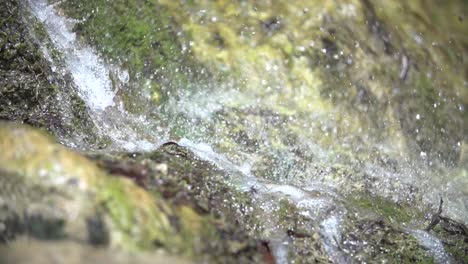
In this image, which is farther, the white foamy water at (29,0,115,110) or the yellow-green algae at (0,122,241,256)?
the white foamy water at (29,0,115,110)

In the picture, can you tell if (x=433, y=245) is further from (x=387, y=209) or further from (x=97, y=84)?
(x=97, y=84)

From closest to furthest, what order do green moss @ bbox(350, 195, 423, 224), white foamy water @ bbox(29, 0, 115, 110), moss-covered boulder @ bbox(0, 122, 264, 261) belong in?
moss-covered boulder @ bbox(0, 122, 264, 261) → green moss @ bbox(350, 195, 423, 224) → white foamy water @ bbox(29, 0, 115, 110)

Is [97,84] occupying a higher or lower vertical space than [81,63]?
lower

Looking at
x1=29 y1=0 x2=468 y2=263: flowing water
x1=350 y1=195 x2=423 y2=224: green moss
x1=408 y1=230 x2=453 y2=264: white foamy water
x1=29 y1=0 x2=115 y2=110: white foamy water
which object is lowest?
x1=408 y1=230 x2=453 y2=264: white foamy water

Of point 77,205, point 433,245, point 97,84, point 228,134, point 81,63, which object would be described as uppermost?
point 77,205

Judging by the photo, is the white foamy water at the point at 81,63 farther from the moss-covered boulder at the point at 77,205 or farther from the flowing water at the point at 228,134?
the moss-covered boulder at the point at 77,205

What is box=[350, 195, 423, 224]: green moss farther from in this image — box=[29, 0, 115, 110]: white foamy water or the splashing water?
box=[29, 0, 115, 110]: white foamy water

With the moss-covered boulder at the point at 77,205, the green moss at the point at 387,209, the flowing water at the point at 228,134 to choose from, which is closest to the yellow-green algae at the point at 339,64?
the flowing water at the point at 228,134

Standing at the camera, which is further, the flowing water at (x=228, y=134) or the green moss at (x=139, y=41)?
the green moss at (x=139, y=41)

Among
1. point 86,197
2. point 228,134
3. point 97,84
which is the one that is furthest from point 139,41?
point 86,197

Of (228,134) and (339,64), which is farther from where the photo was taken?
(339,64)

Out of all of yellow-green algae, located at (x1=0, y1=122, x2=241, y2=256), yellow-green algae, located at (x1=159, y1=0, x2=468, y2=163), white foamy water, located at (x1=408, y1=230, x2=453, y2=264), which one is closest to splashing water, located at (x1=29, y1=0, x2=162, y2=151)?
yellow-green algae, located at (x1=159, y1=0, x2=468, y2=163)

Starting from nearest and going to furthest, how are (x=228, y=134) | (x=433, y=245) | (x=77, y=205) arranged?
(x=77, y=205), (x=433, y=245), (x=228, y=134)
